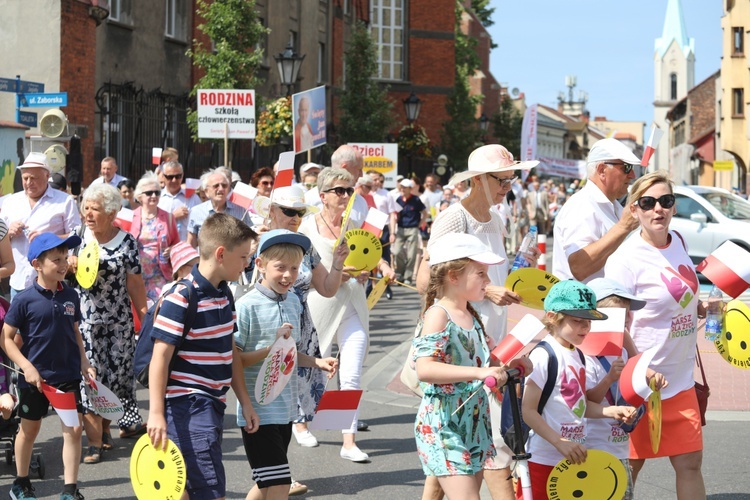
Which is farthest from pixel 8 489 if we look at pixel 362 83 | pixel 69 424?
pixel 362 83

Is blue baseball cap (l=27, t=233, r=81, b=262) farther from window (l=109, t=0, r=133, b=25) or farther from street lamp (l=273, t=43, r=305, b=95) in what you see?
window (l=109, t=0, r=133, b=25)

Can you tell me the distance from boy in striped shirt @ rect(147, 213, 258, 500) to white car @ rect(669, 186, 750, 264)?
1743 centimetres

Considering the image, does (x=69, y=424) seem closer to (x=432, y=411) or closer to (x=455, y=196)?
(x=432, y=411)

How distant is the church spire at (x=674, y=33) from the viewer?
553 ft

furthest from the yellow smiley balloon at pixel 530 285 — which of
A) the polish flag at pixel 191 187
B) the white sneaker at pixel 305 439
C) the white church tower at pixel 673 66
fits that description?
the white church tower at pixel 673 66

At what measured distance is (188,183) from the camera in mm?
12328

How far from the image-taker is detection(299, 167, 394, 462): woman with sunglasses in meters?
7.89

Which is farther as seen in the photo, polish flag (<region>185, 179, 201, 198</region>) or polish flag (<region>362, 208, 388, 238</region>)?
polish flag (<region>185, 179, 201, 198</region>)

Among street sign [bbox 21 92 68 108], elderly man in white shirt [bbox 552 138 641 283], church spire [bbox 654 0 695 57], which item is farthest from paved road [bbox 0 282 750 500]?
church spire [bbox 654 0 695 57]

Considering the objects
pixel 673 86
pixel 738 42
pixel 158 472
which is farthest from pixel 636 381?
pixel 673 86

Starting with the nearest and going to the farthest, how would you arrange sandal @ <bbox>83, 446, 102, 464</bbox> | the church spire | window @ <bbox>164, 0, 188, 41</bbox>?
1. sandal @ <bbox>83, 446, 102, 464</bbox>
2. window @ <bbox>164, 0, 188, 41</bbox>
3. the church spire

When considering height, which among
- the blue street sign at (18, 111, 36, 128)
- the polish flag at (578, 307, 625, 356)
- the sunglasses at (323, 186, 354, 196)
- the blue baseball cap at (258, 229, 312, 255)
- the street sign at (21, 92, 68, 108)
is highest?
the street sign at (21, 92, 68, 108)

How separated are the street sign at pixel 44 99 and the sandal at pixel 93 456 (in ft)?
29.2

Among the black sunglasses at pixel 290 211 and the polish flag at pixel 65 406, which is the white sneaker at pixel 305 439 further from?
the polish flag at pixel 65 406
